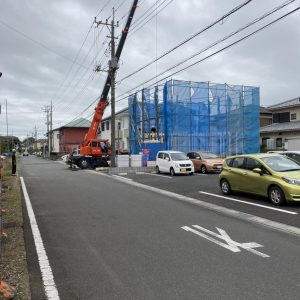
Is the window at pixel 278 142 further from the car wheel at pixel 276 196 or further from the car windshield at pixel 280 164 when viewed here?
the car wheel at pixel 276 196

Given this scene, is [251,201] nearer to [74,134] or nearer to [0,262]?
[0,262]

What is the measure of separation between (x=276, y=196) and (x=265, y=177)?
729 mm

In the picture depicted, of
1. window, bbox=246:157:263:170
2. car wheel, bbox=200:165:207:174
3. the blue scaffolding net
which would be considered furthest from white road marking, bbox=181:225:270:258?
the blue scaffolding net

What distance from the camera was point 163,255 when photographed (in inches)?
257

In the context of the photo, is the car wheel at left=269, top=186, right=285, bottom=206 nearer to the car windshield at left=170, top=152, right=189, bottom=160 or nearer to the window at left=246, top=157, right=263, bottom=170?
the window at left=246, top=157, right=263, bottom=170

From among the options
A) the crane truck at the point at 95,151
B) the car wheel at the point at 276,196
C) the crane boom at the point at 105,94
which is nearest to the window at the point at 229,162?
the car wheel at the point at 276,196

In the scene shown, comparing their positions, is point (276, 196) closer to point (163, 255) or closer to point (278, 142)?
point (163, 255)

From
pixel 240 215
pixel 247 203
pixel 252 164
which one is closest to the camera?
pixel 240 215

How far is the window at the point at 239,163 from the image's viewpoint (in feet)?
43.7

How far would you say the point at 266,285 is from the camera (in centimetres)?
507


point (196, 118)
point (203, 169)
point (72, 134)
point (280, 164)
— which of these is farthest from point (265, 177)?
point (72, 134)

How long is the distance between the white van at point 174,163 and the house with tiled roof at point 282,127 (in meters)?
15.3

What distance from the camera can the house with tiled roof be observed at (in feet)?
122

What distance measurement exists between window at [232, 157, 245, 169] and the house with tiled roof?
78.2 ft
